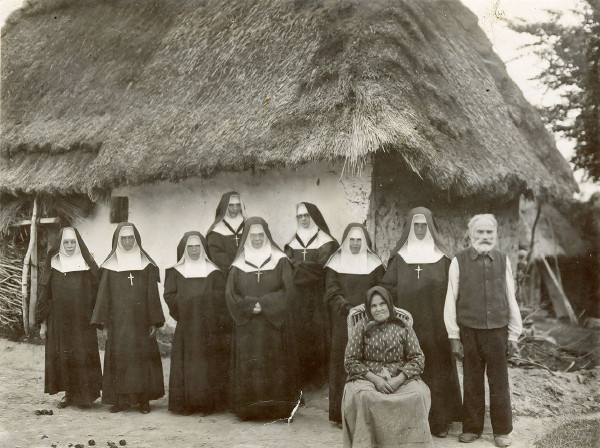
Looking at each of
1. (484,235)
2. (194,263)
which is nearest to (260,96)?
(194,263)

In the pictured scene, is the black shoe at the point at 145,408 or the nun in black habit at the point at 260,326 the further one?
the black shoe at the point at 145,408

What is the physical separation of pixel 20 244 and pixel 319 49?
16.3 feet

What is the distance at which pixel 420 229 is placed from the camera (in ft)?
18.0

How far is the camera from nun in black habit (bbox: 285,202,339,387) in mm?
6148

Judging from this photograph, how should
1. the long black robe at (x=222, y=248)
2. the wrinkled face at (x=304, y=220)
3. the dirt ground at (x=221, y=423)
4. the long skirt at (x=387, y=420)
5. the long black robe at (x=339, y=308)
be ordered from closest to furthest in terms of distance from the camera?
the long skirt at (x=387, y=420) < the dirt ground at (x=221, y=423) < the long black robe at (x=339, y=308) < the wrinkled face at (x=304, y=220) < the long black robe at (x=222, y=248)

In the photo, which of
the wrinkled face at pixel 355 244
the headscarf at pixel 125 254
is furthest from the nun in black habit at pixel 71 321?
the wrinkled face at pixel 355 244

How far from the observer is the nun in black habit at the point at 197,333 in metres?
6.02

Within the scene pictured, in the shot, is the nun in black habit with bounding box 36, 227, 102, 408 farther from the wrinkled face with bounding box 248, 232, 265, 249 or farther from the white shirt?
the white shirt

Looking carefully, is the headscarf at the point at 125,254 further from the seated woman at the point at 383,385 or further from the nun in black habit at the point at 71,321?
the seated woman at the point at 383,385

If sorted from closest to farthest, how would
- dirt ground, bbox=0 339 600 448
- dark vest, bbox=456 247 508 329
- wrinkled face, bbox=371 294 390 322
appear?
wrinkled face, bbox=371 294 390 322 → dark vest, bbox=456 247 508 329 → dirt ground, bbox=0 339 600 448

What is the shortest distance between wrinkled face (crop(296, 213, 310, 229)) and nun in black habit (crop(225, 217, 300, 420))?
49 cm

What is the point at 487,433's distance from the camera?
5391 mm

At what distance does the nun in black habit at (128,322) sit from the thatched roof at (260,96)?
51.0 inches

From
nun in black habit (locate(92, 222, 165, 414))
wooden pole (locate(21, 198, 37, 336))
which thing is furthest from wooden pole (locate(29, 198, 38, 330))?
nun in black habit (locate(92, 222, 165, 414))
